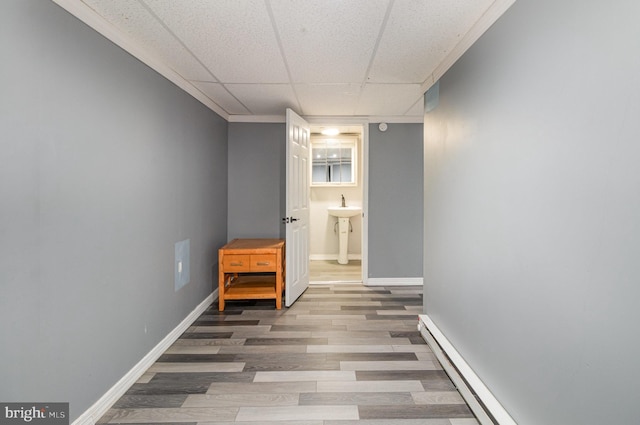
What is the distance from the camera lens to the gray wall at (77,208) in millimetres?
1186

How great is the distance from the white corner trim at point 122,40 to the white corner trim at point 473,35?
2.07 metres

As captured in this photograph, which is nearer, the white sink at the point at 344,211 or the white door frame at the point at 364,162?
the white door frame at the point at 364,162

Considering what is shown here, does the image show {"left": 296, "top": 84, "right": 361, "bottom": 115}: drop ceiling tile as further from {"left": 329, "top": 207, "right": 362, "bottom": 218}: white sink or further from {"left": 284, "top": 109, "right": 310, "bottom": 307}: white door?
{"left": 329, "top": 207, "right": 362, "bottom": 218}: white sink

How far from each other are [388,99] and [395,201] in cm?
135

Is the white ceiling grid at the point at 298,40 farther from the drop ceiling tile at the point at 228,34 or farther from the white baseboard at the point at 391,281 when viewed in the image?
the white baseboard at the point at 391,281

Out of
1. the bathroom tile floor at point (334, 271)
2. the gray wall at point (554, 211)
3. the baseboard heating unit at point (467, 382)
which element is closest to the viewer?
the gray wall at point (554, 211)

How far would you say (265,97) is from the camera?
9.93 ft

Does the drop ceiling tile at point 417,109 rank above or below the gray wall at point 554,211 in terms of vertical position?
above

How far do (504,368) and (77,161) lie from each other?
2.33 m

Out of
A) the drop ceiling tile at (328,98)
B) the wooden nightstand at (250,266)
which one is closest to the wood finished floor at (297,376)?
the wooden nightstand at (250,266)

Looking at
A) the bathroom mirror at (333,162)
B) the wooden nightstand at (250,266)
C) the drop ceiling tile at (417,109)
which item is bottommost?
the wooden nightstand at (250,266)

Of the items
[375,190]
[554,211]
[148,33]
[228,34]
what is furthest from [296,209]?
[554,211]

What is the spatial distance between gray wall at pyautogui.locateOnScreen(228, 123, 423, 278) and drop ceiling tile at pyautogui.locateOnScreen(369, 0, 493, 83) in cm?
148

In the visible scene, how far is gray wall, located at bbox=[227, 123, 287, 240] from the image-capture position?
3.81m
